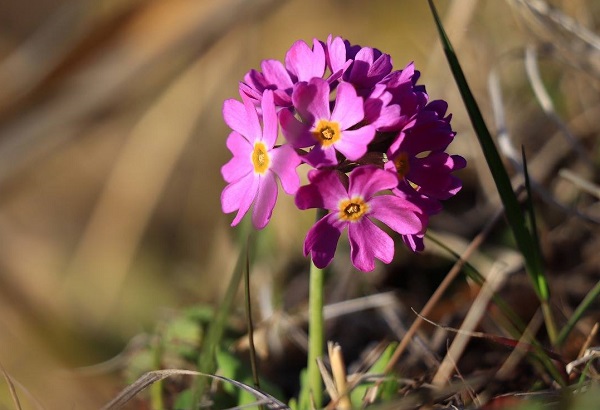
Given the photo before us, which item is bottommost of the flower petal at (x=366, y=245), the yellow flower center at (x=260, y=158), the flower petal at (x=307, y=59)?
the flower petal at (x=366, y=245)

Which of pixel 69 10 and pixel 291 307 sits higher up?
pixel 69 10

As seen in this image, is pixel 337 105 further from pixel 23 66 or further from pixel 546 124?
pixel 23 66

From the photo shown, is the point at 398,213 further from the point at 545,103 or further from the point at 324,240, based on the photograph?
the point at 545,103

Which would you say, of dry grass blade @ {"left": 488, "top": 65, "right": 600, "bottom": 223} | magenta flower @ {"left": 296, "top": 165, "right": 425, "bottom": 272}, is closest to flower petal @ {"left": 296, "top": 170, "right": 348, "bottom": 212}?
magenta flower @ {"left": 296, "top": 165, "right": 425, "bottom": 272}

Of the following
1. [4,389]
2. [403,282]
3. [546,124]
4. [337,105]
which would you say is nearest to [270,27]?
[546,124]

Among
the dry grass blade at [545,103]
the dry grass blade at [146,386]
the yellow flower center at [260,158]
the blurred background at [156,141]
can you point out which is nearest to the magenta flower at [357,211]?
the yellow flower center at [260,158]

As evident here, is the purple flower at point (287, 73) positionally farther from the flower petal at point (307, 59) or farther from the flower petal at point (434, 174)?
the flower petal at point (434, 174)

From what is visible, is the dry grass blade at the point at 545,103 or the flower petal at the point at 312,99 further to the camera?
the dry grass blade at the point at 545,103
